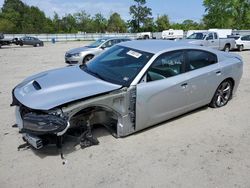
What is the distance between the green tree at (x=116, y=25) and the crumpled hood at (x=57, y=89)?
93.7 m

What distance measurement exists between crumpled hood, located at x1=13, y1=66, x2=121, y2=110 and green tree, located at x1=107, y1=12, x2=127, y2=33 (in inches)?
3688

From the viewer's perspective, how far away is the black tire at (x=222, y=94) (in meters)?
5.38

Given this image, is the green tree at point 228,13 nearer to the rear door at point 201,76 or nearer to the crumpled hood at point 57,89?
the rear door at point 201,76

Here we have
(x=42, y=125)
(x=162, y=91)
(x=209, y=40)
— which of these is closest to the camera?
(x=42, y=125)

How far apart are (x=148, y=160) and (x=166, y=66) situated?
1.70 meters

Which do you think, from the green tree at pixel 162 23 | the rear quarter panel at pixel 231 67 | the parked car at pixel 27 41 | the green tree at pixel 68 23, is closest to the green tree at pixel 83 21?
the green tree at pixel 68 23

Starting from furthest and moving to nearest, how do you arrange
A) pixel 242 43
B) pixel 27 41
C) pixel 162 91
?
1. pixel 27 41
2. pixel 242 43
3. pixel 162 91

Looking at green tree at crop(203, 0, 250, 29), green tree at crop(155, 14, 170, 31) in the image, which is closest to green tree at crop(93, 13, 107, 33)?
green tree at crop(155, 14, 170, 31)

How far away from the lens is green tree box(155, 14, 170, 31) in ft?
298

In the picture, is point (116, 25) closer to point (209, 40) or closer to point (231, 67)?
point (209, 40)

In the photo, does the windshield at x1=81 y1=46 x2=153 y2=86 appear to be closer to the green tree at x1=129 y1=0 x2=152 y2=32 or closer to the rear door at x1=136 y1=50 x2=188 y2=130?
the rear door at x1=136 y1=50 x2=188 y2=130

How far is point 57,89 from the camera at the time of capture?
11.6 feet

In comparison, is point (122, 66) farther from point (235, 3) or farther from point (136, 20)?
point (136, 20)

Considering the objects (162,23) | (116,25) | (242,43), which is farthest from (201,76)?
Answer: (116,25)
